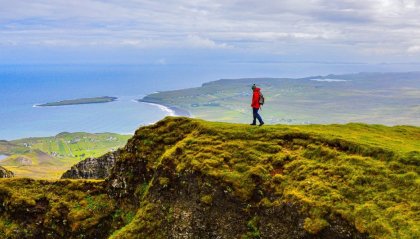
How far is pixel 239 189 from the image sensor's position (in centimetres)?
3112

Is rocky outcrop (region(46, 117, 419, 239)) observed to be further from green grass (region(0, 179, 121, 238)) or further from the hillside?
green grass (region(0, 179, 121, 238))

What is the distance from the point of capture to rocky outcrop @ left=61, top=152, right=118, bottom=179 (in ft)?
217

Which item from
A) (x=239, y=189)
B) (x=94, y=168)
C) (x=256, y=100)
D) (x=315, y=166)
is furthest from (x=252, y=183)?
(x=94, y=168)

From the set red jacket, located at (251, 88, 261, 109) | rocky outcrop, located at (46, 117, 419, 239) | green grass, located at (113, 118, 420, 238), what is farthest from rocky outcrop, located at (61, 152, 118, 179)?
red jacket, located at (251, 88, 261, 109)

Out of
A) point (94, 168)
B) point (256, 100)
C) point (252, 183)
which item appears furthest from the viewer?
point (94, 168)

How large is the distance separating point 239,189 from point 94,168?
40.8 meters

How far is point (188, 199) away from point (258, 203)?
5.32 m

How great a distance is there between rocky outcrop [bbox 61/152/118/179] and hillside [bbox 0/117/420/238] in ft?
83.1

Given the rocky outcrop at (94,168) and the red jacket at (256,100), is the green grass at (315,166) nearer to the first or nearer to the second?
the red jacket at (256,100)

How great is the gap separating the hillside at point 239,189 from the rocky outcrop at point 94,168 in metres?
25.3

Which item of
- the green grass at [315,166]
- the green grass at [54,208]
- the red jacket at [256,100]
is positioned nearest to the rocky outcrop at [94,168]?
the green grass at [54,208]

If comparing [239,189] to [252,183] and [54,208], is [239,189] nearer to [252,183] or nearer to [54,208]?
[252,183]

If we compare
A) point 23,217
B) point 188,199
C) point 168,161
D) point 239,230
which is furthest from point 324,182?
point 23,217

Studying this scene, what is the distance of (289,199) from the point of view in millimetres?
29016
